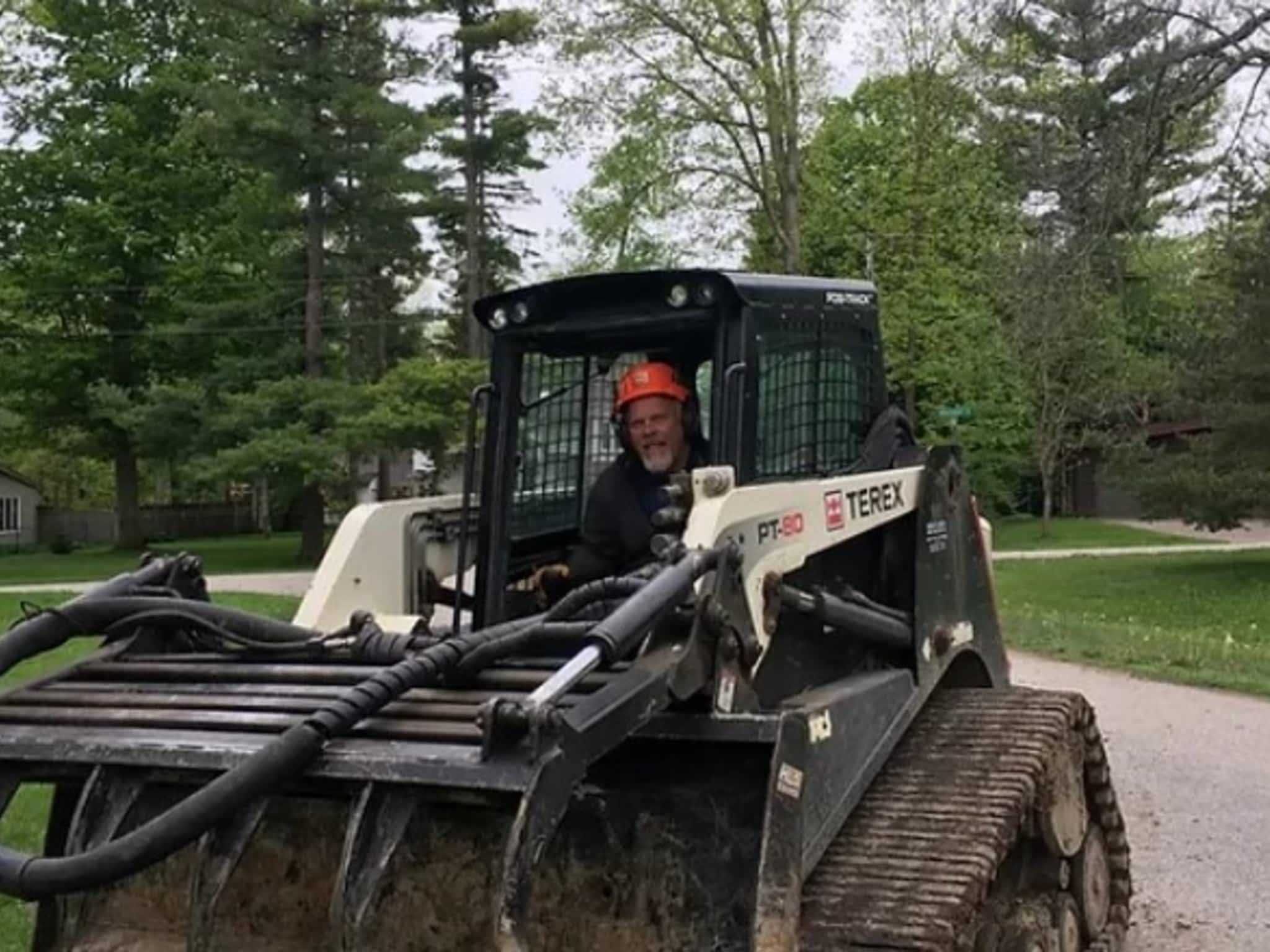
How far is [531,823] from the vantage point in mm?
3041

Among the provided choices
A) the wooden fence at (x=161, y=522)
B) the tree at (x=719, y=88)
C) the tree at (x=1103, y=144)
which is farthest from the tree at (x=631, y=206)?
the wooden fence at (x=161, y=522)

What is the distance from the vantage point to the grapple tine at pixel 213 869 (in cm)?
353

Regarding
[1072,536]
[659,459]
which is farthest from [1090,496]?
[659,459]

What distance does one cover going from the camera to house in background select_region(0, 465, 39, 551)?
177 feet

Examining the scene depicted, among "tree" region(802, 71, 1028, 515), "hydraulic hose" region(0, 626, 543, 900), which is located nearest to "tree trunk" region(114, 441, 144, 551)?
"tree" region(802, 71, 1028, 515)

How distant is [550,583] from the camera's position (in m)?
5.38

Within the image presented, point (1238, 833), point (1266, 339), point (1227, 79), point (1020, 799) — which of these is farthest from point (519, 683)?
point (1266, 339)

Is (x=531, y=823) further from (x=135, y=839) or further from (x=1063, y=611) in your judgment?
(x=1063, y=611)

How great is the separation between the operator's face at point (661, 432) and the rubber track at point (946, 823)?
3.69ft

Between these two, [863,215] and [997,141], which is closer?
[997,141]

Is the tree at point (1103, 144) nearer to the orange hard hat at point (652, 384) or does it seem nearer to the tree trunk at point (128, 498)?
the orange hard hat at point (652, 384)

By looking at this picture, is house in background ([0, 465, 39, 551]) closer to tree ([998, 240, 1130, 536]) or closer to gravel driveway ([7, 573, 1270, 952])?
tree ([998, 240, 1130, 536])

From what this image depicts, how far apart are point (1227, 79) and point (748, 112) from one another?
1724 cm

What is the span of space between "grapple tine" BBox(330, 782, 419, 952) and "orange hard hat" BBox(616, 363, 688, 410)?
6.80 feet
